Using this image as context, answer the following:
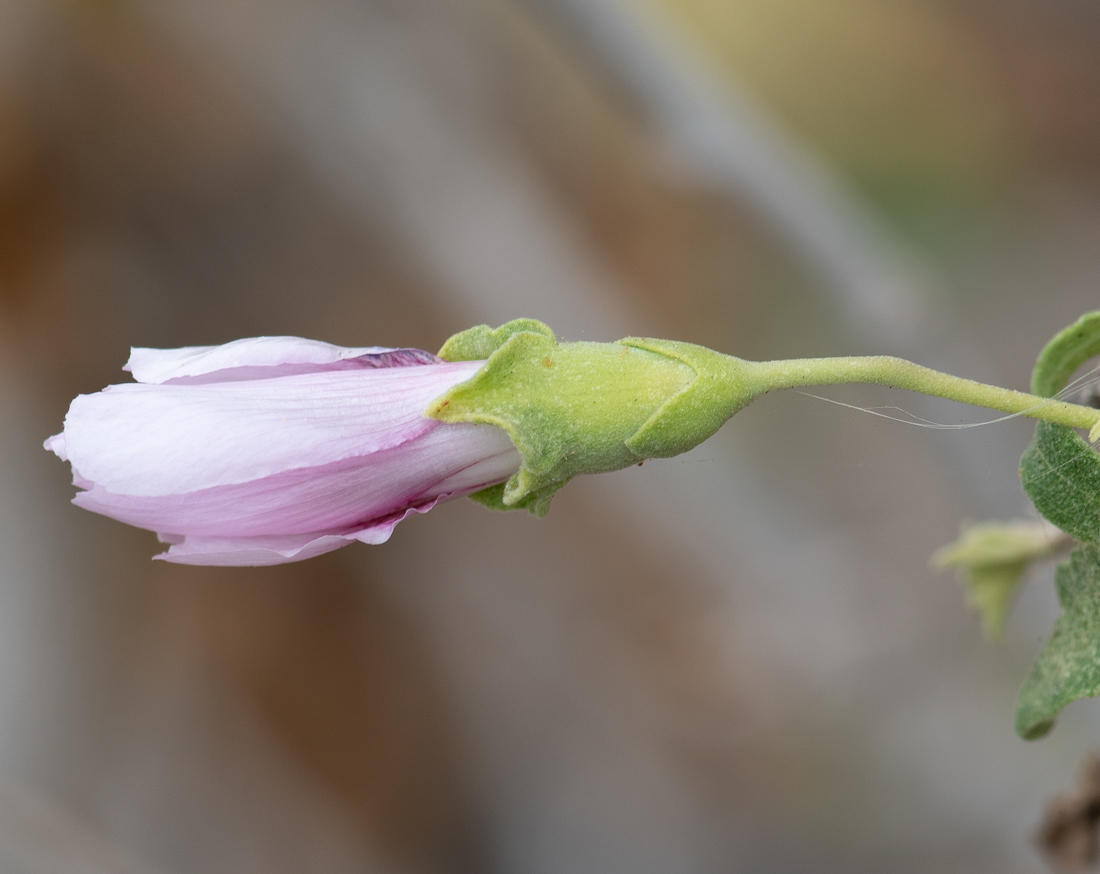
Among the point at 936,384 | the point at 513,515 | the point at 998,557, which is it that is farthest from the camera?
the point at 513,515

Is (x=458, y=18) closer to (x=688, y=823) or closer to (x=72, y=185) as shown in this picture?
(x=72, y=185)

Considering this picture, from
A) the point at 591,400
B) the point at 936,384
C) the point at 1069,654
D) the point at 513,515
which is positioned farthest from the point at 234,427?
the point at 513,515

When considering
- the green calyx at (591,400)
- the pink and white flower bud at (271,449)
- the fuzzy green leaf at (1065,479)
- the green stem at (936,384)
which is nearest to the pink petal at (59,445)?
the pink and white flower bud at (271,449)

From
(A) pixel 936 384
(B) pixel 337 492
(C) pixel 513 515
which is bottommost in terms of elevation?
(A) pixel 936 384

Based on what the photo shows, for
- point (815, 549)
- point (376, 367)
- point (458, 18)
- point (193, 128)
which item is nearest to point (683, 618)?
point (815, 549)

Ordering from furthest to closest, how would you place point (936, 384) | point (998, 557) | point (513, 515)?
point (513, 515)
point (998, 557)
point (936, 384)

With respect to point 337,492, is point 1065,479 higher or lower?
lower

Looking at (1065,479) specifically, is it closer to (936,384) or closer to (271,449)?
(936,384)

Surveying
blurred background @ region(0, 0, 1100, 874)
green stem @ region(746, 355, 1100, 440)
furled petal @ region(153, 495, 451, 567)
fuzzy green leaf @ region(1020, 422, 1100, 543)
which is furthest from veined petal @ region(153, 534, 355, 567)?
blurred background @ region(0, 0, 1100, 874)
